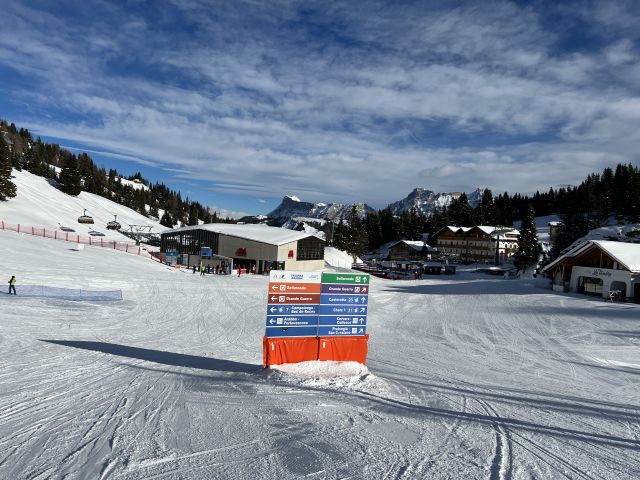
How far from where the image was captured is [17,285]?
2456 cm

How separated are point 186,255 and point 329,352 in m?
43.8

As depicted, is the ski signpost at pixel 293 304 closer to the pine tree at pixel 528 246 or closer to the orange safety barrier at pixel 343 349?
the orange safety barrier at pixel 343 349

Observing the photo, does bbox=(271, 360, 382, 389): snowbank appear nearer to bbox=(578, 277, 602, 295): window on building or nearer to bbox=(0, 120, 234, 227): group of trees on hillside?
bbox=(578, 277, 602, 295): window on building

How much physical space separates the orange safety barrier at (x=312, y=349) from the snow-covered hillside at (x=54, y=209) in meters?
61.3

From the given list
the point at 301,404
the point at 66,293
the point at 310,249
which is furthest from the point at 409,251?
the point at 301,404

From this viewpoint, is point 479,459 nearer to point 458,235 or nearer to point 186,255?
point 186,255

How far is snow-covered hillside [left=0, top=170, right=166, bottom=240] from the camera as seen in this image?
62.9 meters

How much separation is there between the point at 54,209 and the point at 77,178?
66.5ft

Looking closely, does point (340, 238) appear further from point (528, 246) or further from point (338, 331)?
point (338, 331)

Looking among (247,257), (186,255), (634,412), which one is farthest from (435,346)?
(186,255)

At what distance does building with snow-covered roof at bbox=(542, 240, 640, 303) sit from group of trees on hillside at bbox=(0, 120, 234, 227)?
77.0 meters

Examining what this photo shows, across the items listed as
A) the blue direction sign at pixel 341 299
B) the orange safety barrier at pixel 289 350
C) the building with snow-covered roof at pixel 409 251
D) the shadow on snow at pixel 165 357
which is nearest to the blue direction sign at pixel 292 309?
the blue direction sign at pixel 341 299

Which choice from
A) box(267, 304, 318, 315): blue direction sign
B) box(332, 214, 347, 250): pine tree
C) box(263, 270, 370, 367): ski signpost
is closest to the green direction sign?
box(263, 270, 370, 367): ski signpost

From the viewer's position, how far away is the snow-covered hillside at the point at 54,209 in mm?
62875
